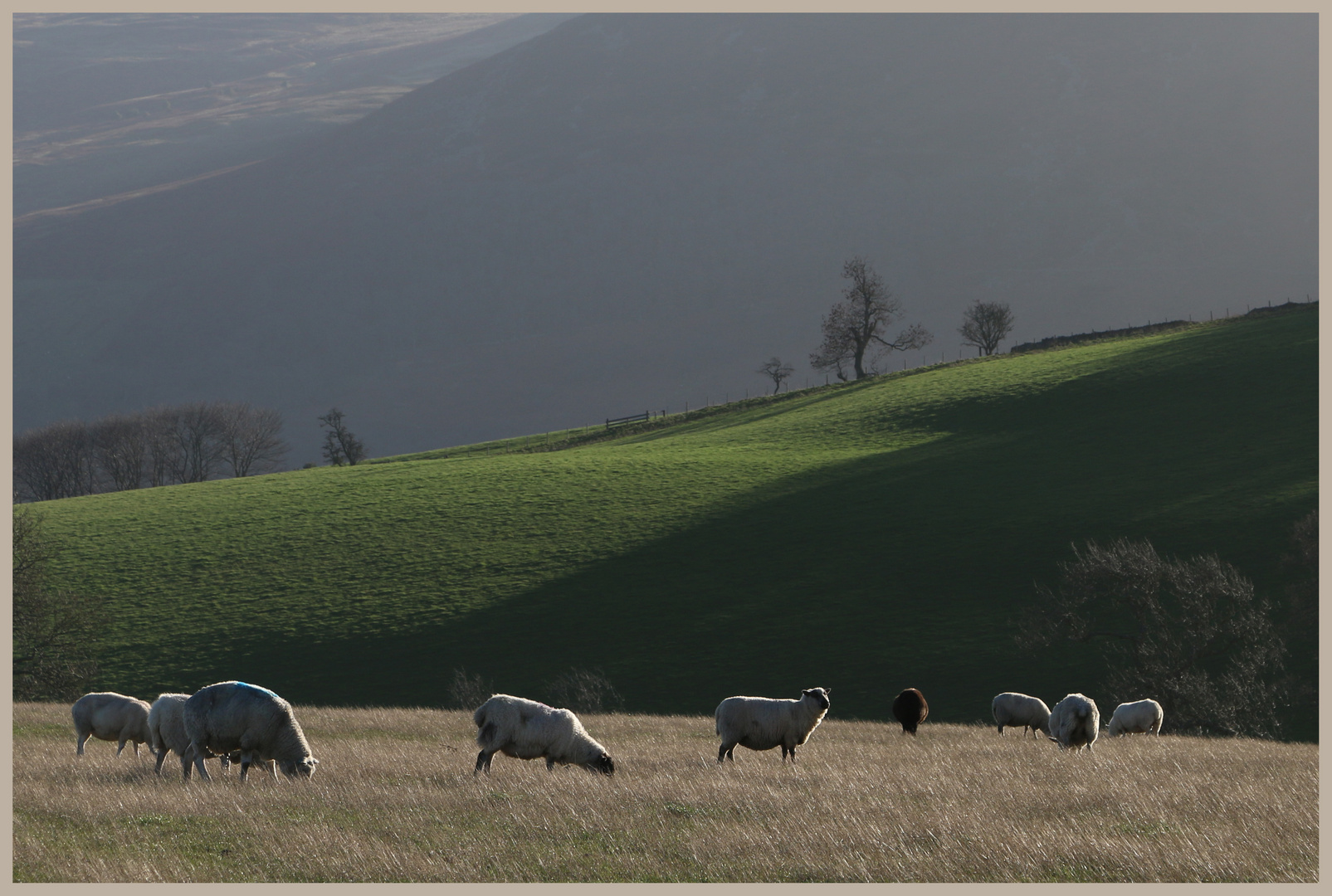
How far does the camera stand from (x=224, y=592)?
52.8 meters

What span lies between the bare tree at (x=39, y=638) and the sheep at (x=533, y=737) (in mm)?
29736

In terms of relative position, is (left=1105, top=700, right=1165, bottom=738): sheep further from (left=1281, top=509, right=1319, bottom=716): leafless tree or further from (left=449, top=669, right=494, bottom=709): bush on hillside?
(left=449, top=669, right=494, bottom=709): bush on hillside

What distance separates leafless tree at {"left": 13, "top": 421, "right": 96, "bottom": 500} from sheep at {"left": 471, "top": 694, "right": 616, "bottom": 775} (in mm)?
110127

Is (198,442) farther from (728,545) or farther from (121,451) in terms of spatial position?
(728,545)

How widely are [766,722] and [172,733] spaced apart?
9671mm

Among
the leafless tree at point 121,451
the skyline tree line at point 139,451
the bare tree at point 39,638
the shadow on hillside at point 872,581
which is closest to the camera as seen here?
the bare tree at point 39,638

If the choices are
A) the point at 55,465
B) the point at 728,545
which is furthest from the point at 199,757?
the point at 55,465

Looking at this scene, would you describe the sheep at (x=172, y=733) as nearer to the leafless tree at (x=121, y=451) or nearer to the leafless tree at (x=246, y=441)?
the leafless tree at (x=121, y=451)

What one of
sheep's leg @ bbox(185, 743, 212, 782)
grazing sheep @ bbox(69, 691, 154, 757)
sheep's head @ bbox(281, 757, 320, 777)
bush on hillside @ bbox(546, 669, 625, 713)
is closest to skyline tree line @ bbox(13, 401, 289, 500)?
bush on hillside @ bbox(546, 669, 625, 713)

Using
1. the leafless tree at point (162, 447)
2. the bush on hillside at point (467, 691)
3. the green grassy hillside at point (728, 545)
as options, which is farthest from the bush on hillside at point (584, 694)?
the leafless tree at point (162, 447)

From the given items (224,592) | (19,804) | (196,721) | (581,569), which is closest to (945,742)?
(196,721)

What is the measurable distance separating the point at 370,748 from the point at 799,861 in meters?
12.1

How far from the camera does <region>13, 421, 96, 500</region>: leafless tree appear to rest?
11369cm

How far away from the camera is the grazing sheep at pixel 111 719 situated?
19750 mm
